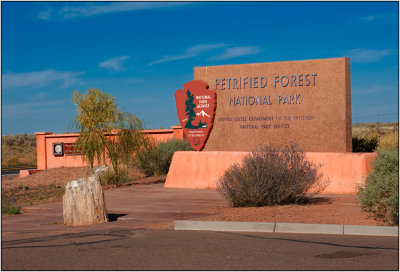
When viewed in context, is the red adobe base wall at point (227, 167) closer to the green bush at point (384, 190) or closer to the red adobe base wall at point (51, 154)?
the green bush at point (384, 190)

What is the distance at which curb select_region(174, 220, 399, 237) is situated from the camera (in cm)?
1022

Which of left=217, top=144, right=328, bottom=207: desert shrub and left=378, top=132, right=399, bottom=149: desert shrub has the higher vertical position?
left=378, top=132, right=399, bottom=149: desert shrub

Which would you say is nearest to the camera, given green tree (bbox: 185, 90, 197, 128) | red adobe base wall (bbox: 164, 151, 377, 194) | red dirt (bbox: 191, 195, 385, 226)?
red dirt (bbox: 191, 195, 385, 226)

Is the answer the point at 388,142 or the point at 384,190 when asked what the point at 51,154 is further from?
the point at 384,190

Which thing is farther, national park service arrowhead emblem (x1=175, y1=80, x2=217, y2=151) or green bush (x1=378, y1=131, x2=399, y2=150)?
green bush (x1=378, y1=131, x2=399, y2=150)

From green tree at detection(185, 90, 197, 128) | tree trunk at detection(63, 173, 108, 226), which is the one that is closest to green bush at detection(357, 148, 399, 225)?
tree trunk at detection(63, 173, 108, 226)

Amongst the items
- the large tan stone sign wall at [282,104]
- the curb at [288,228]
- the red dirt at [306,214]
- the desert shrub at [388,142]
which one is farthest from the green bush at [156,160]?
the curb at [288,228]

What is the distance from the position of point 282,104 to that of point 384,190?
9.38m

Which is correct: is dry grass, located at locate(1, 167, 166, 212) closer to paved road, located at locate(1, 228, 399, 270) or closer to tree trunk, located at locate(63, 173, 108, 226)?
tree trunk, located at locate(63, 173, 108, 226)

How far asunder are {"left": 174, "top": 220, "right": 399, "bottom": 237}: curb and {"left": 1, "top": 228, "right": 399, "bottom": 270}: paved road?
12.1 inches

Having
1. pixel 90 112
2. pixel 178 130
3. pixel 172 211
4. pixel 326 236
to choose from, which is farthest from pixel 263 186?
pixel 178 130

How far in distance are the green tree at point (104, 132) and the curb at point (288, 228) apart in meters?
13.7

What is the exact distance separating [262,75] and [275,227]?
421 inches

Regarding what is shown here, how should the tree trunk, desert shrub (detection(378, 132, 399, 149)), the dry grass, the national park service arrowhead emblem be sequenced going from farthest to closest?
1. the dry grass
2. desert shrub (detection(378, 132, 399, 149))
3. the national park service arrowhead emblem
4. the tree trunk
